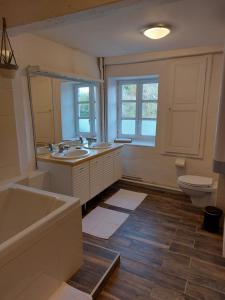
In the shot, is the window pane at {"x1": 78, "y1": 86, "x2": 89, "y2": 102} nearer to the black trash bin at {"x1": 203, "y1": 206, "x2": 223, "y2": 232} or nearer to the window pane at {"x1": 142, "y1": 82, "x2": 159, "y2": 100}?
the window pane at {"x1": 142, "y1": 82, "x2": 159, "y2": 100}

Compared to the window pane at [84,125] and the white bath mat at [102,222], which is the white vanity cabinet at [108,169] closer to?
the white bath mat at [102,222]

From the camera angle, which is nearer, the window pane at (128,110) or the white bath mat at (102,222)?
the white bath mat at (102,222)

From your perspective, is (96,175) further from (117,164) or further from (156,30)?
(156,30)

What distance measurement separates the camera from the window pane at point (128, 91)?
12.5 ft

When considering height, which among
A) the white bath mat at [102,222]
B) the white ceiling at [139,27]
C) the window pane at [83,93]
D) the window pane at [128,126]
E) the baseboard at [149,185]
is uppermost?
the white ceiling at [139,27]

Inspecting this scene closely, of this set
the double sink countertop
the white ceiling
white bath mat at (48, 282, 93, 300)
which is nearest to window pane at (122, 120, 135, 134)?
the double sink countertop

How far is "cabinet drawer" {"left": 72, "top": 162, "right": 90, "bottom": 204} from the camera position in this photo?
2408mm

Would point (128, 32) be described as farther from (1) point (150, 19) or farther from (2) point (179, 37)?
(2) point (179, 37)

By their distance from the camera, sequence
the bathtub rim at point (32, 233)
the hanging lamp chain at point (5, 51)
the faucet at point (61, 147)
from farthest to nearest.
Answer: the faucet at point (61, 147), the hanging lamp chain at point (5, 51), the bathtub rim at point (32, 233)

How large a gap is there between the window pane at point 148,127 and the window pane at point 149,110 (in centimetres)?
11

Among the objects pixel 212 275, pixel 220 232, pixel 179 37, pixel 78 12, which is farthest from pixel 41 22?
pixel 220 232

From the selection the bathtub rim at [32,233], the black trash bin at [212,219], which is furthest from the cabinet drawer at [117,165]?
A: the bathtub rim at [32,233]

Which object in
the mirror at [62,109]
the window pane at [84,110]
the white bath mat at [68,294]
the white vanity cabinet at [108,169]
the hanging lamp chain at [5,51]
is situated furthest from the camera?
the window pane at [84,110]

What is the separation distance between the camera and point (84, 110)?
3.48 metres
